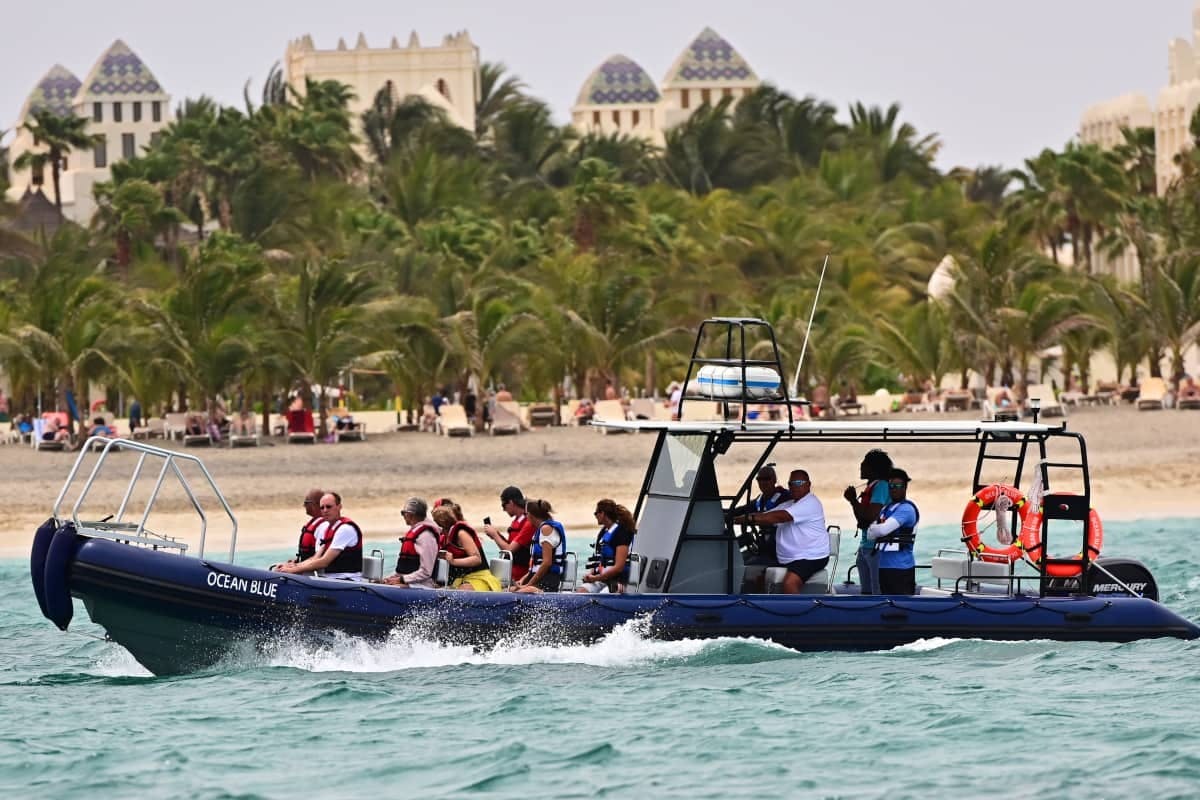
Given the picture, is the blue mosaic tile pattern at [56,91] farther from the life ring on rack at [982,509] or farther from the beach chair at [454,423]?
the life ring on rack at [982,509]

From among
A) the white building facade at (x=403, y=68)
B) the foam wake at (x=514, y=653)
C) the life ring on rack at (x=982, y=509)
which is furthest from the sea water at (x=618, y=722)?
the white building facade at (x=403, y=68)

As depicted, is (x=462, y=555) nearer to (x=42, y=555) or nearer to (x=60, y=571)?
(x=60, y=571)

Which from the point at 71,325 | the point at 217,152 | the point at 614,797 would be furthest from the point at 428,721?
the point at 217,152

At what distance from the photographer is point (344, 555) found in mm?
15617

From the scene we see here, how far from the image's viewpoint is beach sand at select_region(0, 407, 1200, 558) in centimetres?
2777

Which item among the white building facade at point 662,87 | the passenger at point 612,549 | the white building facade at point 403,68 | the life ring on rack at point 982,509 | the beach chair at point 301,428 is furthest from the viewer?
the white building facade at point 662,87

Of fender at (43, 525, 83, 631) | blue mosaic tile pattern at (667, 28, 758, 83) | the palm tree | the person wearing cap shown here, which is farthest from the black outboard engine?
blue mosaic tile pattern at (667, 28, 758, 83)

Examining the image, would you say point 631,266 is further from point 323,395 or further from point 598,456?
point 598,456

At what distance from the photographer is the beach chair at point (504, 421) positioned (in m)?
39.1

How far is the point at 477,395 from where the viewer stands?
134ft

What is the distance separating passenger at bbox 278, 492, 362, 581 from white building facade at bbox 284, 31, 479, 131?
108051 mm

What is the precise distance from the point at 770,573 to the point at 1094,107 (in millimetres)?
87206

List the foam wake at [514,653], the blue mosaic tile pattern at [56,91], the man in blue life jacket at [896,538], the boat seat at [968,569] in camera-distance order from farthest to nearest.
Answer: the blue mosaic tile pattern at [56,91] < the boat seat at [968,569] < the man in blue life jacket at [896,538] < the foam wake at [514,653]

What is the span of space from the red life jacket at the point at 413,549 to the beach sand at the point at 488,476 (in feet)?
31.8
